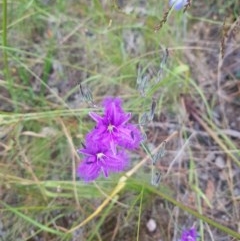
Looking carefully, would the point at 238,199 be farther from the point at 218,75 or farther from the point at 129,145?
the point at 129,145

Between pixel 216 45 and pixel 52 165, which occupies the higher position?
pixel 216 45

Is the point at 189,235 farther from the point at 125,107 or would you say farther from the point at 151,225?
the point at 125,107

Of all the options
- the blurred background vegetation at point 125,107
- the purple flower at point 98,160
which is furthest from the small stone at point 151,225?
the purple flower at point 98,160

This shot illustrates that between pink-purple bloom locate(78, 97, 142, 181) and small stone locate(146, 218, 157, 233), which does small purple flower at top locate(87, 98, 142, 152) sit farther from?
small stone locate(146, 218, 157, 233)

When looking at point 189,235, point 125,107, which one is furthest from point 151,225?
point 125,107

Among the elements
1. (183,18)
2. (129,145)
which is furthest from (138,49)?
(129,145)
